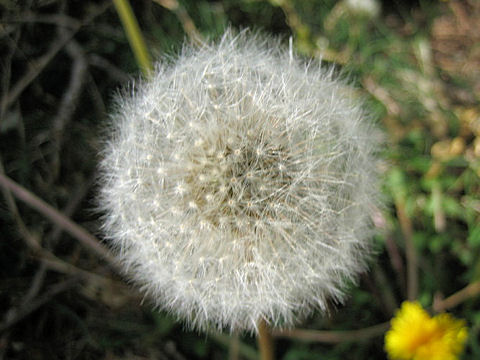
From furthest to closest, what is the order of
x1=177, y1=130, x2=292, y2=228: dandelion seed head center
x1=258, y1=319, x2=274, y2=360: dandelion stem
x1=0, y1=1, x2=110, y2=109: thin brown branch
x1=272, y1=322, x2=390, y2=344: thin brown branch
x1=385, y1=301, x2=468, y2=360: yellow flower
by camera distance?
x1=0, y1=1, x2=110, y2=109: thin brown branch → x1=272, y1=322, x2=390, y2=344: thin brown branch → x1=385, y1=301, x2=468, y2=360: yellow flower → x1=258, y1=319, x2=274, y2=360: dandelion stem → x1=177, y1=130, x2=292, y2=228: dandelion seed head center

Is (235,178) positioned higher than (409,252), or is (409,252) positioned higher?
(409,252)

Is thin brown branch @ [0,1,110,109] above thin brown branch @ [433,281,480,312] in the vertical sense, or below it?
above

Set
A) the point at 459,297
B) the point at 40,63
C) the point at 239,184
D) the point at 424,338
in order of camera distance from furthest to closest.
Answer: the point at 40,63 → the point at 459,297 → the point at 424,338 → the point at 239,184

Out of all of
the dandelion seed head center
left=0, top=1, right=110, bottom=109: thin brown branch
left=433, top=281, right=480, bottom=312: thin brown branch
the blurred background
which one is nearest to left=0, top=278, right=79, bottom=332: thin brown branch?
the blurred background

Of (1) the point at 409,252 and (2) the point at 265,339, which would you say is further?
(1) the point at 409,252

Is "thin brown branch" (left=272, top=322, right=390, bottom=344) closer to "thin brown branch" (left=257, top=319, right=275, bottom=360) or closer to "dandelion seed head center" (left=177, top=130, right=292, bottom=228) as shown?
"thin brown branch" (left=257, top=319, right=275, bottom=360)

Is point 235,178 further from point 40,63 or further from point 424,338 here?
point 40,63

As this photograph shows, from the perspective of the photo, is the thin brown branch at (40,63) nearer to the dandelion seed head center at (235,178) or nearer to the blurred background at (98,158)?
the blurred background at (98,158)

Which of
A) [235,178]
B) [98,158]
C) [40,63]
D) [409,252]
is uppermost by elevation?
[40,63]

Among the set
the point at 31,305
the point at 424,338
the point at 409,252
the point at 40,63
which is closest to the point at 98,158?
the point at 40,63
